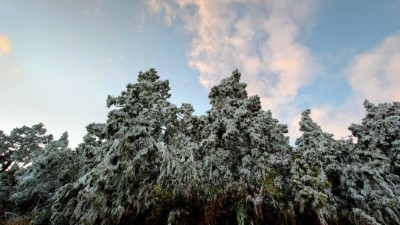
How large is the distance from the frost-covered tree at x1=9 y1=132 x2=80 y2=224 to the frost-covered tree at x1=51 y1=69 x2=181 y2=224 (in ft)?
25.4

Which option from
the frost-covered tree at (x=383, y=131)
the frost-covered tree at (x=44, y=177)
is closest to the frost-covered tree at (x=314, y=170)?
the frost-covered tree at (x=383, y=131)

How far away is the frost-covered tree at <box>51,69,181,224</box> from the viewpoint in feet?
34.6

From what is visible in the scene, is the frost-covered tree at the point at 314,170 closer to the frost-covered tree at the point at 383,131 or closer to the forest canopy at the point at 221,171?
the forest canopy at the point at 221,171

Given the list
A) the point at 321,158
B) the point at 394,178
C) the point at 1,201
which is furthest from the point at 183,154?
the point at 1,201

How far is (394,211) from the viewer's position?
12.0 meters

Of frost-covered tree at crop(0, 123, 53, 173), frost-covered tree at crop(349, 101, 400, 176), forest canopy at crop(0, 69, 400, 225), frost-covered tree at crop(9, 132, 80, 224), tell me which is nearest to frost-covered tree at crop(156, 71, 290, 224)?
forest canopy at crop(0, 69, 400, 225)

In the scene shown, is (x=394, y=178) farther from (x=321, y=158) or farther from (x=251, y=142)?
(x=251, y=142)

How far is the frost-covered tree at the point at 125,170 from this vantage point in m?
10.6

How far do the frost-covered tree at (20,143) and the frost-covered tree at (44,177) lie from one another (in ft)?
28.0

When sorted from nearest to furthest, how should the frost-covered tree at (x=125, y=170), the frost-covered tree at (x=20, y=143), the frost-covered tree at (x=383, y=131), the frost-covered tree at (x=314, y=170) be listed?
the frost-covered tree at (x=125, y=170) < the frost-covered tree at (x=314, y=170) < the frost-covered tree at (x=383, y=131) < the frost-covered tree at (x=20, y=143)

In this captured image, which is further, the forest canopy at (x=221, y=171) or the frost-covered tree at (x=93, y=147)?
the frost-covered tree at (x=93, y=147)

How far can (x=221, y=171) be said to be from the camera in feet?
45.5

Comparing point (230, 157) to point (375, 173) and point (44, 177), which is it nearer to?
point (375, 173)

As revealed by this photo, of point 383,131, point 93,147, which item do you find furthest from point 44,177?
point 383,131
